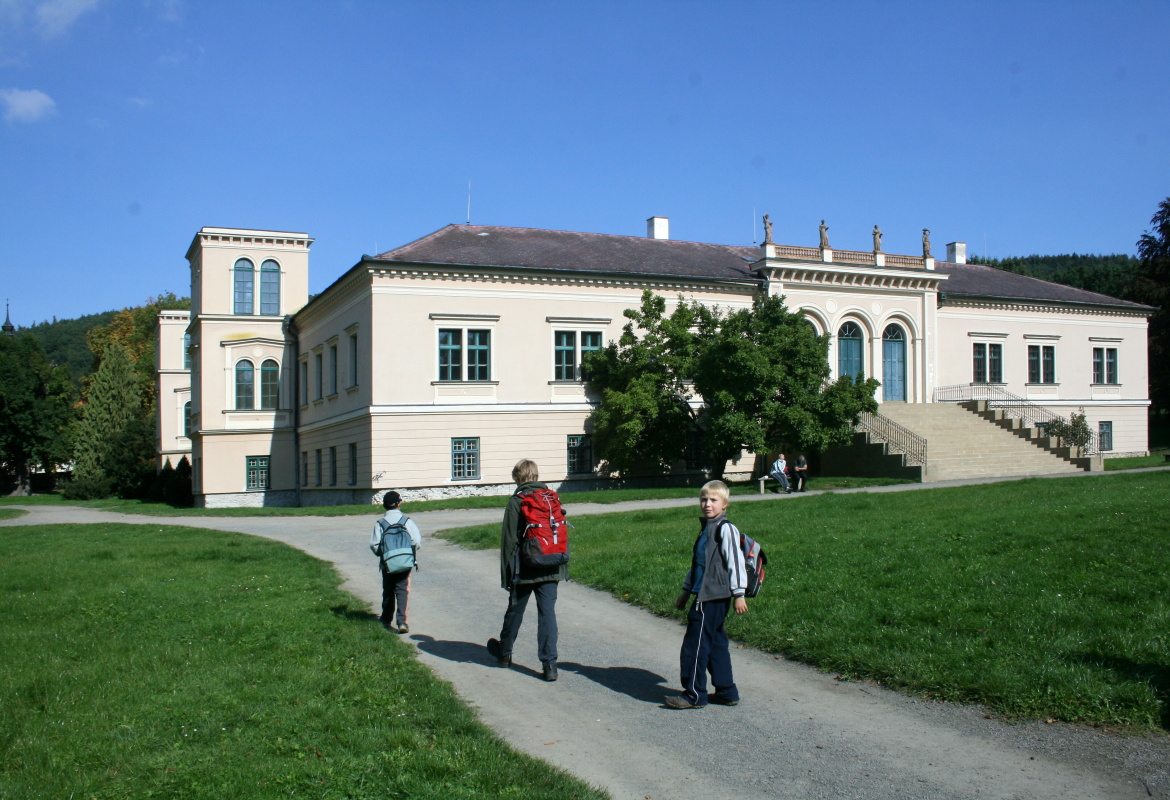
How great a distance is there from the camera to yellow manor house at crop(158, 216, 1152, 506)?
32.8 meters

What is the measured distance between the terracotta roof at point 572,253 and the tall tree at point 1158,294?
26285mm

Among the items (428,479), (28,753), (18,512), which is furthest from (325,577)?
(18,512)

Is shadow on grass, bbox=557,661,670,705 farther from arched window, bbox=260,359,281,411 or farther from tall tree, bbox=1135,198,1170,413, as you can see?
tall tree, bbox=1135,198,1170,413

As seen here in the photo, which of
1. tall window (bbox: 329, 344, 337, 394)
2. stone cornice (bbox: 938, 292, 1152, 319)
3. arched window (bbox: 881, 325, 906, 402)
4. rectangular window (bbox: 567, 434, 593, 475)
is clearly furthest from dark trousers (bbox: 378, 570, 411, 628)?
stone cornice (bbox: 938, 292, 1152, 319)

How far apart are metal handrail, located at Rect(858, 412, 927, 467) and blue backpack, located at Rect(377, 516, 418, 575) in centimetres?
2291

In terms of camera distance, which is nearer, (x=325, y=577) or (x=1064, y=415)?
(x=325, y=577)

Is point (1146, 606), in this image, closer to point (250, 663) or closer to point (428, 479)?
point (250, 663)

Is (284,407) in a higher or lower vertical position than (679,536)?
higher

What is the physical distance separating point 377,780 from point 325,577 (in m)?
9.07

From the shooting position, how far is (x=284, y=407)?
4328cm

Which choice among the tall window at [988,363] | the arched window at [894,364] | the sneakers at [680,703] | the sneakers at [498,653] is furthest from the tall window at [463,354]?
the sneakers at [680,703]

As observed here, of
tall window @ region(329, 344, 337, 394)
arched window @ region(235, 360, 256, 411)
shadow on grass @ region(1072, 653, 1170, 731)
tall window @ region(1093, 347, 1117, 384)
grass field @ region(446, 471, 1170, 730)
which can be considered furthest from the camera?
tall window @ region(1093, 347, 1117, 384)

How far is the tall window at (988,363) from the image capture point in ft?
136

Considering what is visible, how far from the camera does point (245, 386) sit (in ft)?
141
